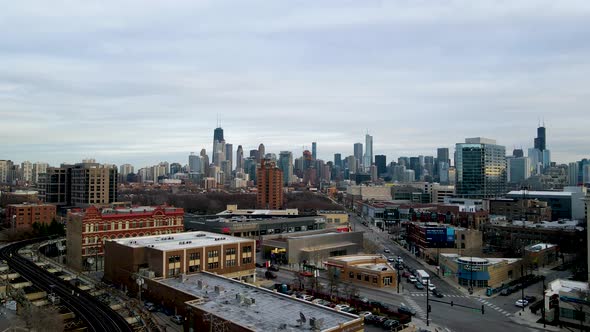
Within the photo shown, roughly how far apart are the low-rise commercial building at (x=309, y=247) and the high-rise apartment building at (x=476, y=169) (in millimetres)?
81012

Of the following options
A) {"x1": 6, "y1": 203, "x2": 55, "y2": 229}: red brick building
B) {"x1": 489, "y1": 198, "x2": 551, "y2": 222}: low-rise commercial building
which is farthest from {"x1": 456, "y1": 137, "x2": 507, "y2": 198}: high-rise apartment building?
{"x1": 6, "y1": 203, "x2": 55, "y2": 229}: red brick building

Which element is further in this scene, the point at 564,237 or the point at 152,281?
the point at 564,237

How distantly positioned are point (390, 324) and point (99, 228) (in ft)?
119

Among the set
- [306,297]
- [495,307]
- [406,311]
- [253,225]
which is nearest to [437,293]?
[495,307]

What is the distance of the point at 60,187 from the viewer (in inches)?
4567

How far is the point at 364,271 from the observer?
47781 mm

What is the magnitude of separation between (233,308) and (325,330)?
7.33m

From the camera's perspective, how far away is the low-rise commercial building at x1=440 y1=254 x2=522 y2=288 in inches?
1848

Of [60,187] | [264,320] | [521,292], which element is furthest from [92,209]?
[60,187]

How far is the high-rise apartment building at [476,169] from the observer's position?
5394 inches

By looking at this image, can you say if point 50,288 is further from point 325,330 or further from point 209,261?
point 325,330

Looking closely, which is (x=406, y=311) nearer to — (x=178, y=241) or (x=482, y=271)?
(x=482, y=271)

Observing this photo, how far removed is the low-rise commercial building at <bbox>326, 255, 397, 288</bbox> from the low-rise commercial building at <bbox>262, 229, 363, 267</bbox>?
863 cm

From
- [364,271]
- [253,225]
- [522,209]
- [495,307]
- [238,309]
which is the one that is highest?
[522,209]
